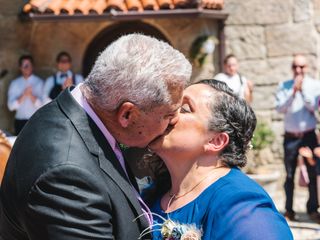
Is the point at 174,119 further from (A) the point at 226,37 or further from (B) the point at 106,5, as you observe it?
(A) the point at 226,37

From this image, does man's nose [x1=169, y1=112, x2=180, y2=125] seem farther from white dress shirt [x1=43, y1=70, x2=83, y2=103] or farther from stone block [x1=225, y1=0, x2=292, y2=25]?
stone block [x1=225, y1=0, x2=292, y2=25]

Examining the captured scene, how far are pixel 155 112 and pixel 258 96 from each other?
22.3 feet

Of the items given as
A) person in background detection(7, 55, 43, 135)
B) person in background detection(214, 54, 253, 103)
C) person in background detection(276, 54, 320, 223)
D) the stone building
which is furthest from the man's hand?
person in background detection(7, 55, 43, 135)

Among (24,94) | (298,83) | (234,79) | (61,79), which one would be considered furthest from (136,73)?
(24,94)

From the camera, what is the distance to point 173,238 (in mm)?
2221

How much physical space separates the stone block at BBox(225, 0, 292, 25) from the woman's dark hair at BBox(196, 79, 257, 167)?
6325 millimetres

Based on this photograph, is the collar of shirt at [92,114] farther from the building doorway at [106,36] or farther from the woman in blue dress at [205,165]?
the building doorway at [106,36]

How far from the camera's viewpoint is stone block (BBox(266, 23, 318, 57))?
8.50 m

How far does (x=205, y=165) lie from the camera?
242 centimetres

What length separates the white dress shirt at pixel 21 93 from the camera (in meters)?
8.01

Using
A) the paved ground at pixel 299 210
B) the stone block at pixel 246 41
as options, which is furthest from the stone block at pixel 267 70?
the paved ground at pixel 299 210

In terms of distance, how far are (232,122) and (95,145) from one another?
25.0 inches

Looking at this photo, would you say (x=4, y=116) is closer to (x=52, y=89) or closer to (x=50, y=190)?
(x=52, y=89)

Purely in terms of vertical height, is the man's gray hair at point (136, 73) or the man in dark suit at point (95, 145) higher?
the man's gray hair at point (136, 73)
